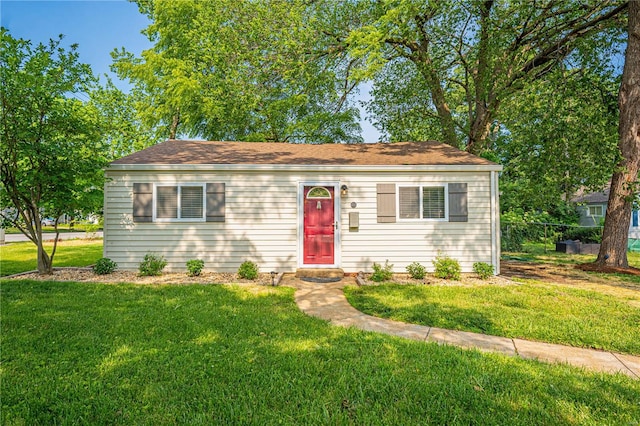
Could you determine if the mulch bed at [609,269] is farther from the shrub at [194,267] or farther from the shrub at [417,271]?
the shrub at [194,267]

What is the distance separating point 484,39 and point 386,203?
7022mm

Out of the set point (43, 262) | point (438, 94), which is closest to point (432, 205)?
point (438, 94)

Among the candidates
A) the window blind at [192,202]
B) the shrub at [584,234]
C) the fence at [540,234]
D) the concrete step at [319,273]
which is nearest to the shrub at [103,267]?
the window blind at [192,202]

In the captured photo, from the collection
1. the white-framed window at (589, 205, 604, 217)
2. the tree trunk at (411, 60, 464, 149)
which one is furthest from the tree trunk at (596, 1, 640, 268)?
the white-framed window at (589, 205, 604, 217)

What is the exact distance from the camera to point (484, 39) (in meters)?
10.1

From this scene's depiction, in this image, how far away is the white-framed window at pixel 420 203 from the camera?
24.9 ft

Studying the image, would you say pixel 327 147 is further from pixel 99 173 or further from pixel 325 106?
pixel 325 106

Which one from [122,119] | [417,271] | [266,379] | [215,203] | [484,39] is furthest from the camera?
[122,119]

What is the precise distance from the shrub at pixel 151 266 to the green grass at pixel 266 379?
2.96 meters

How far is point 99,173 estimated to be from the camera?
6875 millimetres

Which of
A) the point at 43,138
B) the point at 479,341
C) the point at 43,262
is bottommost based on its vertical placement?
the point at 479,341

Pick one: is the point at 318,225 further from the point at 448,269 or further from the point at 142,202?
the point at 142,202

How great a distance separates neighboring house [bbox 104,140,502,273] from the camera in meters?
7.43

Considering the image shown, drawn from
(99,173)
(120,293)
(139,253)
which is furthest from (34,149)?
(120,293)
